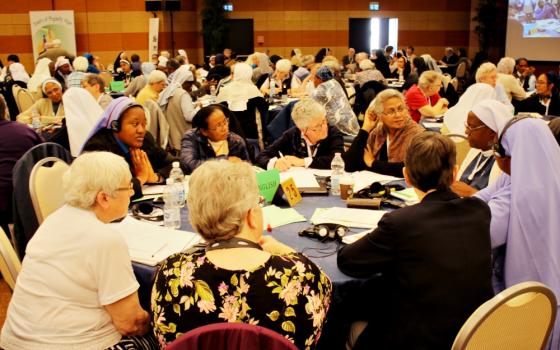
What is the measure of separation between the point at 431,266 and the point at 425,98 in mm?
5229

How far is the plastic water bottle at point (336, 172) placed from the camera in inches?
142

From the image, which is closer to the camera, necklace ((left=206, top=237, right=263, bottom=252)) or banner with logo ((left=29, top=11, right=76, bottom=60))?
necklace ((left=206, top=237, right=263, bottom=252))

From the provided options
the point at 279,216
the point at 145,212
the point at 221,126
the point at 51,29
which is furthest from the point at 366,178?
the point at 51,29

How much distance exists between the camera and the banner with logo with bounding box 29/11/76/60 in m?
15.8

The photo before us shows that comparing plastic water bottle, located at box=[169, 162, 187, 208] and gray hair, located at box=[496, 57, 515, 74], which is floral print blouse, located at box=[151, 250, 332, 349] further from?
gray hair, located at box=[496, 57, 515, 74]

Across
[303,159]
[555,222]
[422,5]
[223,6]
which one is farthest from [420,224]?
[422,5]

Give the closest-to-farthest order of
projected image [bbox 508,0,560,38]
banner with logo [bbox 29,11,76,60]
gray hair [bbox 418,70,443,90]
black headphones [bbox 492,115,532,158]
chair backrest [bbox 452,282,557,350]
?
chair backrest [bbox 452,282,557,350] < black headphones [bbox 492,115,532,158] < gray hair [bbox 418,70,443,90] < projected image [bbox 508,0,560,38] < banner with logo [bbox 29,11,76,60]

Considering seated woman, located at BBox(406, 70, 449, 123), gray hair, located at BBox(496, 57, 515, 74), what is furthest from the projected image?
seated woman, located at BBox(406, 70, 449, 123)

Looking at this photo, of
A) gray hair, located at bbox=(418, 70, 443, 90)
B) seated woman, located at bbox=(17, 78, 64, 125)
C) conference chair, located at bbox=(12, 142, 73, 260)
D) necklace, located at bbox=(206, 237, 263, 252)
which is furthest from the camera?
gray hair, located at bbox=(418, 70, 443, 90)

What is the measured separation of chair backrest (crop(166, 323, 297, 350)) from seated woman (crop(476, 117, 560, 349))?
149 cm

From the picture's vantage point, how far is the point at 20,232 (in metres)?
3.42

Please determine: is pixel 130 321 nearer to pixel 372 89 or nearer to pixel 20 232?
pixel 20 232

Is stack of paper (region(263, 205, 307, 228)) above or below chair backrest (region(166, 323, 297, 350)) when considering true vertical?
below

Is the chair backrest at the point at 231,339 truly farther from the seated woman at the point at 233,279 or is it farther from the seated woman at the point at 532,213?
the seated woman at the point at 532,213
